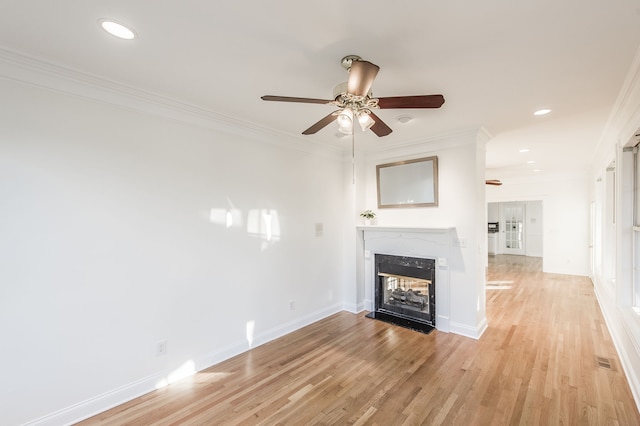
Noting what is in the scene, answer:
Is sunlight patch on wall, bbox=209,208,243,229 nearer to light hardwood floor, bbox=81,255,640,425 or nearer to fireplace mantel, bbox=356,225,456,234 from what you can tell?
light hardwood floor, bbox=81,255,640,425

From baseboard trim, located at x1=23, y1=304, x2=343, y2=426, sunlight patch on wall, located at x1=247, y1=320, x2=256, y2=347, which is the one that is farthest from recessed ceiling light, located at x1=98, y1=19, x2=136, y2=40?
sunlight patch on wall, located at x1=247, y1=320, x2=256, y2=347

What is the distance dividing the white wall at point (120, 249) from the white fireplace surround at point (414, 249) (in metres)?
1.59

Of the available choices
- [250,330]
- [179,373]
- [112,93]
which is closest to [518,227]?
[250,330]

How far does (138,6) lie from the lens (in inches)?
58.2

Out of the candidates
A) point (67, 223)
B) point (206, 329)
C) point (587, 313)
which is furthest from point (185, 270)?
point (587, 313)

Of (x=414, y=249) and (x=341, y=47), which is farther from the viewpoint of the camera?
(x=414, y=249)

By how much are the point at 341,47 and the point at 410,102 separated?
0.57 meters

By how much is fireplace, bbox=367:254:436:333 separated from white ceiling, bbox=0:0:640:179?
2.20 m

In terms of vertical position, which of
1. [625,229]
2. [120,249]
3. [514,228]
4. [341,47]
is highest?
[341,47]

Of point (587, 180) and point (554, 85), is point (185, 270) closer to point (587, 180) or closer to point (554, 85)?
point (554, 85)

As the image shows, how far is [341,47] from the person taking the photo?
1.82m

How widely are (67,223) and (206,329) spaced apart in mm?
1546

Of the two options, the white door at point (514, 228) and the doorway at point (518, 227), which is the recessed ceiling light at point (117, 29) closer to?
the doorway at point (518, 227)

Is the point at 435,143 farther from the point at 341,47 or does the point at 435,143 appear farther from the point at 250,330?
the point at 250,330
